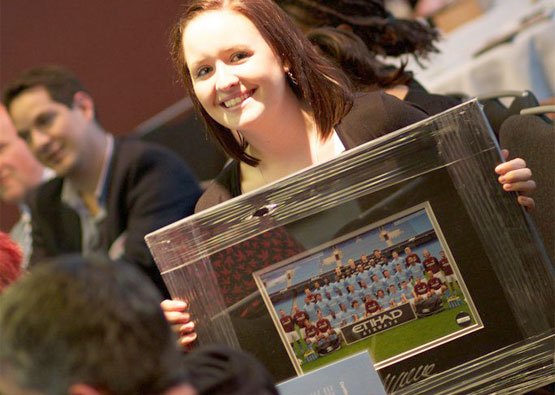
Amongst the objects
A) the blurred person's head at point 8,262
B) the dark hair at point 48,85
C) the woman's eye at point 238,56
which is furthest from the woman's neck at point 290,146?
the dark hair at point 48,85

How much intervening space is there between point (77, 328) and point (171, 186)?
1810mm

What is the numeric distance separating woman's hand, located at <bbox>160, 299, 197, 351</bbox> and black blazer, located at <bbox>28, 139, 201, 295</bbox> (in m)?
0.86

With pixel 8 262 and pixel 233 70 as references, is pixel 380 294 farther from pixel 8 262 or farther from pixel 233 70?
pixel 8 262

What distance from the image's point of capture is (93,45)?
3924 millimetres

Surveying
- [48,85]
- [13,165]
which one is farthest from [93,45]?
[48,85]

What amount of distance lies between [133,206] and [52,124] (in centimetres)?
55

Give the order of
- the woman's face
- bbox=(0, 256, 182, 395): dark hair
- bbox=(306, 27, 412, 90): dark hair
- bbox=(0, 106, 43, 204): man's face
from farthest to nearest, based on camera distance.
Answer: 1. bbox=(0, 106, 43, 204): man's face
2. bbox=(306, 27, 412, 90): dark hair
3. the woman's face
4. bbox=(0, 256, 182, 395): dark hair

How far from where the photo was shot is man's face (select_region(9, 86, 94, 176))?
9.30 ft

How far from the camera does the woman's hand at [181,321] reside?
1.38 meters

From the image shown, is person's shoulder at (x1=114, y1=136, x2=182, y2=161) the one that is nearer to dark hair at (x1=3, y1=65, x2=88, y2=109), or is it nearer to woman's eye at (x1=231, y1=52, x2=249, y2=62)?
dark hair at (x1=3, y1=65, x2=88, y2=109)

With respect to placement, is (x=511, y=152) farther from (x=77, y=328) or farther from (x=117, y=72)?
(x=117, y=72)

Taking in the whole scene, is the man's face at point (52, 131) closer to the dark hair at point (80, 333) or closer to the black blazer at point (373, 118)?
the black blazer at point (373, 118)

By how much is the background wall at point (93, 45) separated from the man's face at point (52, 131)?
1.07 metres

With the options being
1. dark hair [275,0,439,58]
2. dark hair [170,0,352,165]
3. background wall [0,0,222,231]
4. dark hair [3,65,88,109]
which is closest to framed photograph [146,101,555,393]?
dark hair [170,0,352,165]
